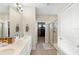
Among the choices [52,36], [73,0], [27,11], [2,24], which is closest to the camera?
[73,0]

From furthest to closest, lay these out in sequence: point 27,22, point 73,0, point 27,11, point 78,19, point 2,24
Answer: point 27,22, point 27,11, point 2,24, point 78,19, point 73,0

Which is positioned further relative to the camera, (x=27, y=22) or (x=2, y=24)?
(x=27, y=22)

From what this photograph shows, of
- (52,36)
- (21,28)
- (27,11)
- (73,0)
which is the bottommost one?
(52,36)

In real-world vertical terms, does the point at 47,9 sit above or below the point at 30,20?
above

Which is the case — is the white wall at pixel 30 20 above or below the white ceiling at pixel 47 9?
below

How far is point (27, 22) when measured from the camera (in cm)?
478

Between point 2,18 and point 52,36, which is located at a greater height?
point 2,18

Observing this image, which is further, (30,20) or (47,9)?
(30,20)

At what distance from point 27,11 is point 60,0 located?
3024 millimetres

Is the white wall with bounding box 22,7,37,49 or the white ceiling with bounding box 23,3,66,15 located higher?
the white ceiling with bounding box 23,3,66,15
